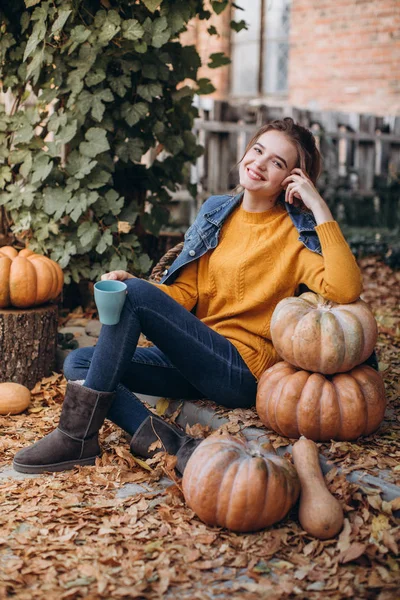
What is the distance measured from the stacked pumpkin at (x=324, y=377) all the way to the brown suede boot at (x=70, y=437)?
0.71 meters

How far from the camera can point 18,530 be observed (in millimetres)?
2439

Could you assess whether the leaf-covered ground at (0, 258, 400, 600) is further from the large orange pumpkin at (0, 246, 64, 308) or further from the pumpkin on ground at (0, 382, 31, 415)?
the large orange pumpkin at (0, 246, 64, 308)

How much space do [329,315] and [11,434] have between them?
1.68m

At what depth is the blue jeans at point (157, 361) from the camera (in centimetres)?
280

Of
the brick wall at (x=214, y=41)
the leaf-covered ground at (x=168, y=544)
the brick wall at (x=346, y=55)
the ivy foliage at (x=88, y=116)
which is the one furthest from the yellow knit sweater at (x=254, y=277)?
the brick wall at (x=214, y=41)

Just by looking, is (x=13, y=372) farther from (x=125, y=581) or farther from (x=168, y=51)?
(x=168, y=51)

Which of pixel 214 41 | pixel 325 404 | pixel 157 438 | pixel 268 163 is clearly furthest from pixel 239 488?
pixel 214 41

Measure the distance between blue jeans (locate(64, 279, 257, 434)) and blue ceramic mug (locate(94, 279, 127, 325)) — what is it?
0.09 m

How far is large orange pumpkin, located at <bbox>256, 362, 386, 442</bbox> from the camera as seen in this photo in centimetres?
272

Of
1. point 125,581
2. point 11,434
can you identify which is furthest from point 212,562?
point 11,434

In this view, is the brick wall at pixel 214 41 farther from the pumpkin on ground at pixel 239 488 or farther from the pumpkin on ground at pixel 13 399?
the pumpkin on ground at pixel 239 488

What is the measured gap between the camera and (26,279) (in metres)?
3.75

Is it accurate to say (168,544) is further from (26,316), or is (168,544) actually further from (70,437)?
(26,316)

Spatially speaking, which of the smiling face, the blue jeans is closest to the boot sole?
the blue jeans
